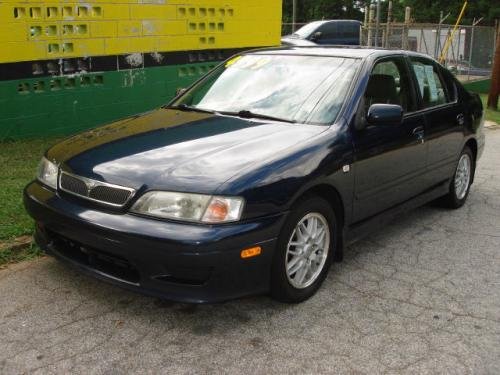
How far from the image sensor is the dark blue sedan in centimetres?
313

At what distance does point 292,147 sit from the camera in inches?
141

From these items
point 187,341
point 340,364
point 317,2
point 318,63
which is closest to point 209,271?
point 187,341

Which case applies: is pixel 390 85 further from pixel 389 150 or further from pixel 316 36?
pixel 316 36

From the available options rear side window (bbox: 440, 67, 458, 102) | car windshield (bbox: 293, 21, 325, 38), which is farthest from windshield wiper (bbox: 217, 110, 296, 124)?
car windshield (bbox: 293, 21, 325, 38)

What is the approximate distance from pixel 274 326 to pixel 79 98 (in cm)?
541

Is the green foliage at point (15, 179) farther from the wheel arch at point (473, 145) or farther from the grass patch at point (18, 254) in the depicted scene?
the wheel arch at point (473, 145)

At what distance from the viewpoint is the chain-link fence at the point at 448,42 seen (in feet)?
62.1

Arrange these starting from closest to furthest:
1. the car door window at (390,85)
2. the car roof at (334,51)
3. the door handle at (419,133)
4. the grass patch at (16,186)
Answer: the grass patch at (16,186), the car door window at (390,85), the car roof at (334,51), the door handle at (419,133)

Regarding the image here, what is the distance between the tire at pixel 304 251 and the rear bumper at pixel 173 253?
4.3 inches

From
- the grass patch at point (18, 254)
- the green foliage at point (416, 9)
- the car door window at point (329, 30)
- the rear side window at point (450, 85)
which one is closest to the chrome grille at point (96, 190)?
the grass patch at point (18, 254)

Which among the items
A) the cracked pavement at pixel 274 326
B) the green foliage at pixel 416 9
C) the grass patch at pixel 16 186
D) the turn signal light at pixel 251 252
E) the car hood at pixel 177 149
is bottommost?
the cracked pavement at pixel 274 326

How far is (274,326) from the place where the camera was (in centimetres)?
341

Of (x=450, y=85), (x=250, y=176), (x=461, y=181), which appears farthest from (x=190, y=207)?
(x=461, y=181)

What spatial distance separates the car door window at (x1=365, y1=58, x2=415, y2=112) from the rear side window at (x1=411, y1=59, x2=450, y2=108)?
0.71 feet
